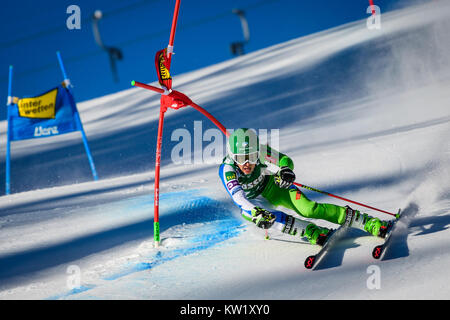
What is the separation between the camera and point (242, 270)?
101 inches

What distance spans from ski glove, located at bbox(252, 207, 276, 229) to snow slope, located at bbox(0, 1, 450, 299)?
0.86ft

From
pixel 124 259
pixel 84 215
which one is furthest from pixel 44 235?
pixel 124 259

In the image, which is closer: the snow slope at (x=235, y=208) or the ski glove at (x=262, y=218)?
the snow slope at (x=235, y=208)

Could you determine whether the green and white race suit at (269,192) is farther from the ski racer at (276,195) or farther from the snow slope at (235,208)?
the snow slope at (235,208)

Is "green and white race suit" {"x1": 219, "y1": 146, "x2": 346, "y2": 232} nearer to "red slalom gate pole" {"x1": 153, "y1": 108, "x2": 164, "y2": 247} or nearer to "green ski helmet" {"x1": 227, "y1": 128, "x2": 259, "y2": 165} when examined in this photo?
"green ski helmet" {"x1": 227, "y1": 128, "x2": 259, "y2": 165}

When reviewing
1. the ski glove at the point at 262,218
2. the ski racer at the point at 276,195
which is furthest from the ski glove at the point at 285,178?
the ski glove at the point at 262,218

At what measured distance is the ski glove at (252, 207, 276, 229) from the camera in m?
2.53

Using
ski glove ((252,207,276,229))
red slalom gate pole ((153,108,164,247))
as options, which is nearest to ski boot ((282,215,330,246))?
ski glove ((252,207,276,229))

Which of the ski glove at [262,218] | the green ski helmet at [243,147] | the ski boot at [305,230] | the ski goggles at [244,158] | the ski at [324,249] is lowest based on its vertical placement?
the ski at [324,249]

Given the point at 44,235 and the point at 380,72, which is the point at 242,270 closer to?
the point at 44,235

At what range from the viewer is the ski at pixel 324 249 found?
95.8 inches

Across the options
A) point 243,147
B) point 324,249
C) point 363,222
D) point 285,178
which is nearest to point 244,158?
point 243,147

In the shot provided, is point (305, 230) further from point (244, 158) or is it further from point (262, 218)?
point (244, 158)

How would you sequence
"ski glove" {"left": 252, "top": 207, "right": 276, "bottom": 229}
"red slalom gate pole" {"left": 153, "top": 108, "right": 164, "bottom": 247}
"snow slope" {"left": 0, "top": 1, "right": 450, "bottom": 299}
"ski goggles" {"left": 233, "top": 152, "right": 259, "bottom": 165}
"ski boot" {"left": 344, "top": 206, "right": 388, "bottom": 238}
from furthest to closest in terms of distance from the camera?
"red slalom gate pole" {"left": 153, "top": 108, "right": 164, "bottom": 247} → "ski goggles" {"left": 233, "top": 152, "right": 259, "bottom": 165} → "ski boot" {"left": 344, "top": 206, "right": 388, "bottom": 238} → "ski glove" {"left": 252, "top": 207, "right": 276, "bottom": 229} → "snow slope" {"left": 0, "top": 1, "right": 450, "bottom": 299}
